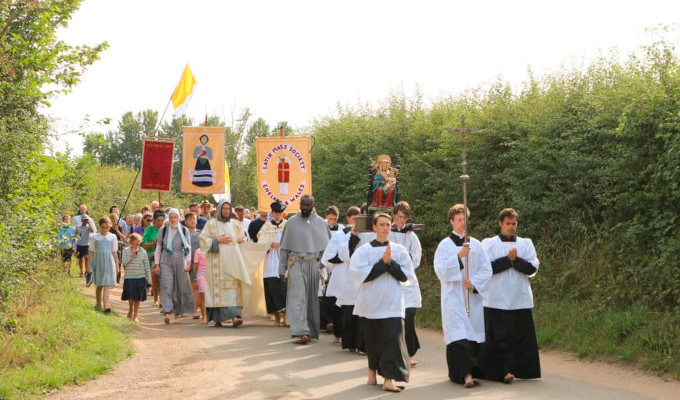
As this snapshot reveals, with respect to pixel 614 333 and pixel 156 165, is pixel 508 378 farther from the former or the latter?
pixel 156 165

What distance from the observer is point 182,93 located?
24.0m

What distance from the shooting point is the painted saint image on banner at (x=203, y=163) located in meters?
20.0

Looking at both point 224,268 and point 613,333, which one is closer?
point 613,333

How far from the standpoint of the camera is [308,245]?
14.4 m

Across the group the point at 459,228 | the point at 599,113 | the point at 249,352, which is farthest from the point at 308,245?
the point at 599,113

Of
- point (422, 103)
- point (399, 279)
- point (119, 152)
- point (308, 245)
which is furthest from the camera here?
point (119, 152)

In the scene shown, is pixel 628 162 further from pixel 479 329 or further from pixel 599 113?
pixel 479 329

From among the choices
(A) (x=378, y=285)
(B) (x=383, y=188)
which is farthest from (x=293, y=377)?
(B) (x=383, y=188)

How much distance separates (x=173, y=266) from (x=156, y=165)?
19.3 feet

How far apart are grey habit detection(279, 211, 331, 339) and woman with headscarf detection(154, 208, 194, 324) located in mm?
3303

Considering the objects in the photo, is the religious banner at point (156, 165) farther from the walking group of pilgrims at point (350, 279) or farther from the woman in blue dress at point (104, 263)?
the woman in blue dress at point (104, 263)

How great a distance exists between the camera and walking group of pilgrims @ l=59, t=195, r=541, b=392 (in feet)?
33.5

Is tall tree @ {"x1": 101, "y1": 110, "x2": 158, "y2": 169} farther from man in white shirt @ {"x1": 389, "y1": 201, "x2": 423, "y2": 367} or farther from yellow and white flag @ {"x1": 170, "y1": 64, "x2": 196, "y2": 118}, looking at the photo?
man in white shirt @ {"x1": 389, "y1": 201, "x2": 423, "y2": 367}

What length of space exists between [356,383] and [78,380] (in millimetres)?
3257
